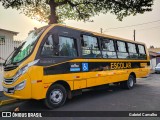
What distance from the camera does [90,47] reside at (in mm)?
8969

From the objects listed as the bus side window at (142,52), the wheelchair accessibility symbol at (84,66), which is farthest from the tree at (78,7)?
the wheelchair accessibility symbol at (84,66)

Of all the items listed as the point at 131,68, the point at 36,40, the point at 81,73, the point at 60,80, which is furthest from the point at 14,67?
the point at 131,68

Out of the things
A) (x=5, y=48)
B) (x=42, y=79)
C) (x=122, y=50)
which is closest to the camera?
(x=42, y=79)

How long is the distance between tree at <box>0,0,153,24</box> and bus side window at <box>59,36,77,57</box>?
7.39 metres

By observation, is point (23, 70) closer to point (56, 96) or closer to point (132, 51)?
point (56, 96)

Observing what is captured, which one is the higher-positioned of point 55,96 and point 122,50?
point 122,50

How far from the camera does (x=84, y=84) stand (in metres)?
8.34

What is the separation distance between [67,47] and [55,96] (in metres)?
1.93

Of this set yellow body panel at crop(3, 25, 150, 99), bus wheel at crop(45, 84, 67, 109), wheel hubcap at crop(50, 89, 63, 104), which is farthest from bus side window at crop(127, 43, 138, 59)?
wheel hubcap at crop(50, 89, 63, 104)

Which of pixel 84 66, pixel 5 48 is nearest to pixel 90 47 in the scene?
pixel 84 66

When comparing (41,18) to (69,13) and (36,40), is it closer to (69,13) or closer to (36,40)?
(69,13)

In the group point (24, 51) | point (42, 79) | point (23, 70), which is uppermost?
point (24, 51)

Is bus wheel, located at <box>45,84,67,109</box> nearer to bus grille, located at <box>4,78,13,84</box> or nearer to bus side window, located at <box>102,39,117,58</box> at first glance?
bus grille, located at <box>4,78,13,84</box>

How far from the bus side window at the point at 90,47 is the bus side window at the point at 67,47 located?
1.85 ft
